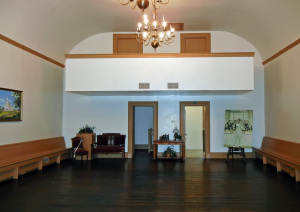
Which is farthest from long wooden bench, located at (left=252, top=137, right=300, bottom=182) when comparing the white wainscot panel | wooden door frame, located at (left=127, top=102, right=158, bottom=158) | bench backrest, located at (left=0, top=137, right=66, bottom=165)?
bench backrest, located at (left=0, top=137, right=66, bottom=165)

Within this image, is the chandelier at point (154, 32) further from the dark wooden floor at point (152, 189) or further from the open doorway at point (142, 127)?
the open doorway at point (142, 127)

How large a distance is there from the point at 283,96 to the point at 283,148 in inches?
62.1

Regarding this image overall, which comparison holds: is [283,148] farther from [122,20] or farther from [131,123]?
[122,20]

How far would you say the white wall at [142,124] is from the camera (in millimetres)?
11891

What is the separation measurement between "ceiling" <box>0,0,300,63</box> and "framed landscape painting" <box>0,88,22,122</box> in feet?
4.65

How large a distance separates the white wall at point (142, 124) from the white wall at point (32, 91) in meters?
4.07

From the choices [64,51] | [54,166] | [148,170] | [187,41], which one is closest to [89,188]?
[148,170]

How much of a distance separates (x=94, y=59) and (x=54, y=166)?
368 centimetres

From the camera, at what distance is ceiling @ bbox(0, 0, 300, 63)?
5.91m

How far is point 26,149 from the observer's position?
658cm

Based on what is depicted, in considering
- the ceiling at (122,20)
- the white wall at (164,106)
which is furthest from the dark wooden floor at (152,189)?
the ceiling at (122,20)

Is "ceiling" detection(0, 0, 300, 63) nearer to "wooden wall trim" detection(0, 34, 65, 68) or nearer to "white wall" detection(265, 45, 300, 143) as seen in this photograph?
"wooden wall trim" detection(0, 34, 65, 68)

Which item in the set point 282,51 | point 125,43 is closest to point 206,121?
point 282,51

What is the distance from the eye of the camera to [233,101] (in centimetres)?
911
